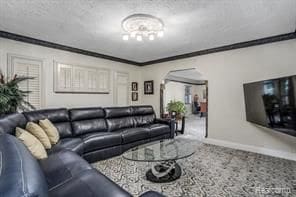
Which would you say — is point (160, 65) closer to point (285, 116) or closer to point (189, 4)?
point (189, 4)

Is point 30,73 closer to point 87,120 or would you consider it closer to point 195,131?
point 87,120

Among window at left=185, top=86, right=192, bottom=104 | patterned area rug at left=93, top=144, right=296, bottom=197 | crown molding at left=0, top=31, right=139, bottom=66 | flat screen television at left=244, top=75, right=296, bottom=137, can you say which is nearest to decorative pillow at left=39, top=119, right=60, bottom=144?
patterned area rug at left=93, top=144, right=296, bottom=197

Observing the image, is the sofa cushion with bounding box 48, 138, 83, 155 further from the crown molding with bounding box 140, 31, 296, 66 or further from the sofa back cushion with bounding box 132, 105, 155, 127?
the crown molding with bounding box 140, 31, 296, 66

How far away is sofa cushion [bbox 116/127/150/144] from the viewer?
351 centimetres

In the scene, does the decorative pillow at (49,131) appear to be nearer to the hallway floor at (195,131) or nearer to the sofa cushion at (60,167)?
the sofa cushion at (60,167)

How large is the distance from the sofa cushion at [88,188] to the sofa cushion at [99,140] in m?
1.45

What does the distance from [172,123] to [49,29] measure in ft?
11.1

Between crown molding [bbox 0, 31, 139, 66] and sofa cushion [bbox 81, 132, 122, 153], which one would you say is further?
crown molding [bbox 0, 31, 139, 66]

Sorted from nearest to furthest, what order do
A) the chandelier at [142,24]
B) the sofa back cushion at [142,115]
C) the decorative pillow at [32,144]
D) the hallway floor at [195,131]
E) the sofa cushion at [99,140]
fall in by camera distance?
the decorative pillow at [32,144] < the chandelier at [142,24] < the sofa cushion at [99,140] < the sofa back cushion at [142,115] < the hallway floor at [195,131]

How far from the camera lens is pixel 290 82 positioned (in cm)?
229

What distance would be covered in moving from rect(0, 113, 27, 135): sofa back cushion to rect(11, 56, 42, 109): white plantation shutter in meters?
1.21

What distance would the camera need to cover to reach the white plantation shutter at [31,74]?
11.5 feet

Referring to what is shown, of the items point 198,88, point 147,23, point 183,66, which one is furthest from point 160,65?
point 198,88

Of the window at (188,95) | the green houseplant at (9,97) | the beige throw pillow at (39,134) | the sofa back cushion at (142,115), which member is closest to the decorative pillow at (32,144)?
the beige throw pillow at (39,134)
